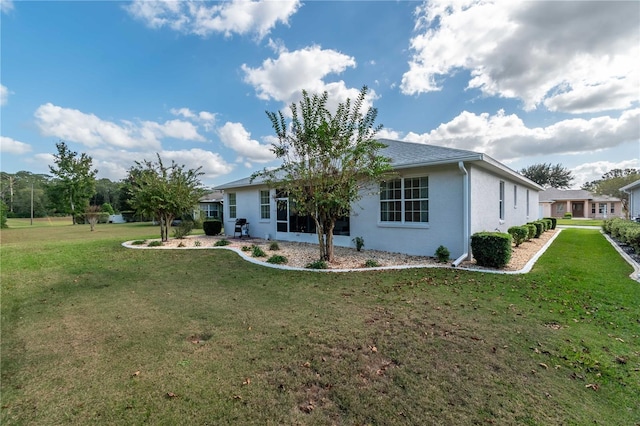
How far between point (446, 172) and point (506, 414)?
7284 mm

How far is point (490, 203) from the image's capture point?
10062mm

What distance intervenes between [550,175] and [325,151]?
6710 cm

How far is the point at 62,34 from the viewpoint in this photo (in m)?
9.20

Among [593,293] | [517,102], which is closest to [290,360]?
[593,293]

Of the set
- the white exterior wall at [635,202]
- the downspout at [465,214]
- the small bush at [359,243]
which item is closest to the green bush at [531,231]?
the downspout at [465,214]

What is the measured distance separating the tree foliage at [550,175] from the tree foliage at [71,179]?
233 ft

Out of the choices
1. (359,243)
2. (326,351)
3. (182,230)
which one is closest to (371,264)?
(359,243)

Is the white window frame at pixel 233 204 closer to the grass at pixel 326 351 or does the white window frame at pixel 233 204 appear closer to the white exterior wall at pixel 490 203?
the grass at pixel 326 351

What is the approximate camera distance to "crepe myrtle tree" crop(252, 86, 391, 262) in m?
7.74

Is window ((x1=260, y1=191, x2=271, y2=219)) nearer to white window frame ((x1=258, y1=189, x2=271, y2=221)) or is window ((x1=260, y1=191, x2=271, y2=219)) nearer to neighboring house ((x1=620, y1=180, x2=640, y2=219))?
white window frame ((x1=258, y1=189, x2=271, y2=221))

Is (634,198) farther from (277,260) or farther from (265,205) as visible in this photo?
(277,260)

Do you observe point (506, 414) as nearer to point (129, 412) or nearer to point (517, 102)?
point (129, 412)

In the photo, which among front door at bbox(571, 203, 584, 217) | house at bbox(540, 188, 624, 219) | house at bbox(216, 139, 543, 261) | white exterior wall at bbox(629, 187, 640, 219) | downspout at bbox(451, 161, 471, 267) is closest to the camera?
downspout at bbox(451, 161, 471, 267)

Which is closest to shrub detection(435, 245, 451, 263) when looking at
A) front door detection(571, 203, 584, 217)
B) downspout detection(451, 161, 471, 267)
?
downspout detection(451, 161, 471, 267)
